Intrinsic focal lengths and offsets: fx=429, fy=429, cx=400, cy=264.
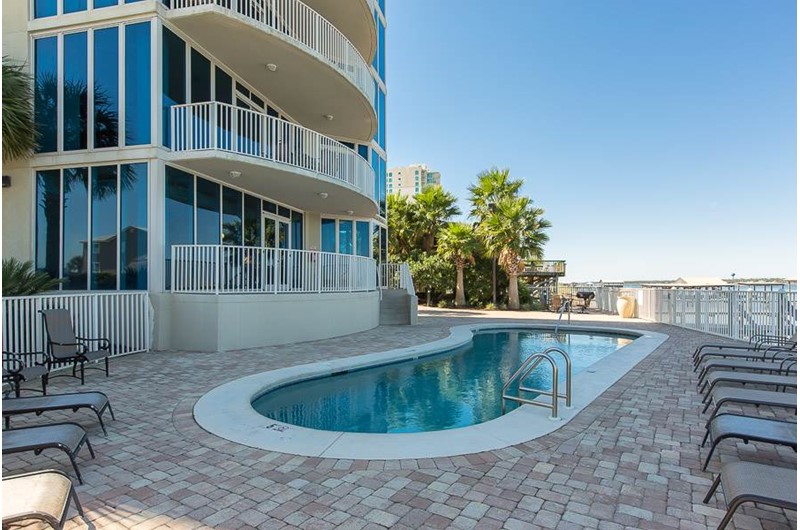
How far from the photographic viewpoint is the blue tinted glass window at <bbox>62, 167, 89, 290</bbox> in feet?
32.9

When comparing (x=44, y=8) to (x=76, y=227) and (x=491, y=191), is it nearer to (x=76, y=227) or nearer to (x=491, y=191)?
(x=76, y=227)

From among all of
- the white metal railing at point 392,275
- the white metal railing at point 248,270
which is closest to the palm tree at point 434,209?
the white metal railing at point 392,275

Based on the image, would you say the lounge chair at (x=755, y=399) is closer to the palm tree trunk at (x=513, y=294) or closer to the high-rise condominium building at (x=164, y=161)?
the high-rise condominium building at (x=164, y=161)

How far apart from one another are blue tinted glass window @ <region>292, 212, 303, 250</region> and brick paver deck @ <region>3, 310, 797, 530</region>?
10.6 metres

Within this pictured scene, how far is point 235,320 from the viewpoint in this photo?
32.3 ft

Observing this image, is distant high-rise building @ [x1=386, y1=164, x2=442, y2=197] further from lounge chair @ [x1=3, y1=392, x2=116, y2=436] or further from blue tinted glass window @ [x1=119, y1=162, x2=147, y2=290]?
lounge chair @ [x1=3, y1=392, x2=116, y2=436]

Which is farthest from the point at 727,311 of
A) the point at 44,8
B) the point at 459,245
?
the point at 44,8

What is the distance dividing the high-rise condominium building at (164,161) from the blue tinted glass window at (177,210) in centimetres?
3

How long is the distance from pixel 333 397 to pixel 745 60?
1654cm

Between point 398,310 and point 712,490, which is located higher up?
point 398,310

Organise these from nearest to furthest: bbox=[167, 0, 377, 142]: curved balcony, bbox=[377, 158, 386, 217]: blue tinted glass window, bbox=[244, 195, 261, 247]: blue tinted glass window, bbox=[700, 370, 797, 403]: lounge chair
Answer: bbox=[700, 370, 797, 403]: lounge chair → bbox=[167, 0, 377, 142]: curved balcony → bbox=[244, 195, 261, 247]: blue tinted glass window → bbox=[377, 158, 386, 217]: blue tinted glass window

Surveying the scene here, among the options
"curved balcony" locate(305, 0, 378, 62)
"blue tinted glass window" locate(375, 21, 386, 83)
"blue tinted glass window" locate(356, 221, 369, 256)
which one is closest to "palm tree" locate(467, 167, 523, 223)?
"blue tinted glass window" locate(375, 21, 386, 83)

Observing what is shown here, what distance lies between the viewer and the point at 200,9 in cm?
955

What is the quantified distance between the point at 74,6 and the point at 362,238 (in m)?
11.3
